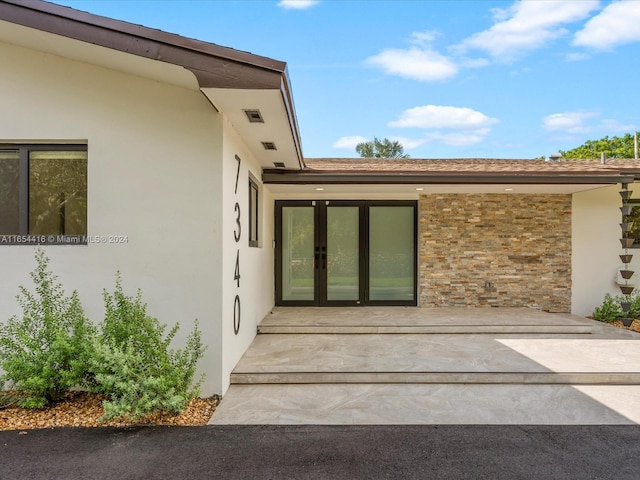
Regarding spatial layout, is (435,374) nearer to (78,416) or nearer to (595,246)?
(78,416)

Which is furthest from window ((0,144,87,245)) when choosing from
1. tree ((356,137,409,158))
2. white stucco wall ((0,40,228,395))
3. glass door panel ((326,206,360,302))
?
tree ((356,137,409,158))

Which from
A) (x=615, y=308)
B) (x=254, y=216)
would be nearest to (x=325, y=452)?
(x=254, y=216)

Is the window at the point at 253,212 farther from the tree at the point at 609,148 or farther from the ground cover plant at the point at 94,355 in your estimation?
the tree at the point at 609,148

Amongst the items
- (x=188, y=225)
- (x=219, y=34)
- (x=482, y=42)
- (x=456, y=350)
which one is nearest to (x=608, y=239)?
(x=456, y=350)

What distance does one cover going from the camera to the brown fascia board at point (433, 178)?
707 cm

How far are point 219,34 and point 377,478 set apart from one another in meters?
13.1

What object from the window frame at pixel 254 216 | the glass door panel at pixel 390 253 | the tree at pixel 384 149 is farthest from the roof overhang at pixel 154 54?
the tree at pixel 384 149

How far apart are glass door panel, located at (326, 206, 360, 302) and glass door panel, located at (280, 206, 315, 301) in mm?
402

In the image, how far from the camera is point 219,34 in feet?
40.9

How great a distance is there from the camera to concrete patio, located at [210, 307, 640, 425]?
3941mm

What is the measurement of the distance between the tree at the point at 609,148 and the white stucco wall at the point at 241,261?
99.1 ft

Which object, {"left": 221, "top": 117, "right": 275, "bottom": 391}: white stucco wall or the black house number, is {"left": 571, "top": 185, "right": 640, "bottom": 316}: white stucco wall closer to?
{"left": 221, "top": 117, "right": 275, "bottom": 391}: white stucco wall

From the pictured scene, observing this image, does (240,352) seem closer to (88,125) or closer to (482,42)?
(88,125)

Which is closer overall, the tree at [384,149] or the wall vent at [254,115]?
the wall vent at [254,115]
